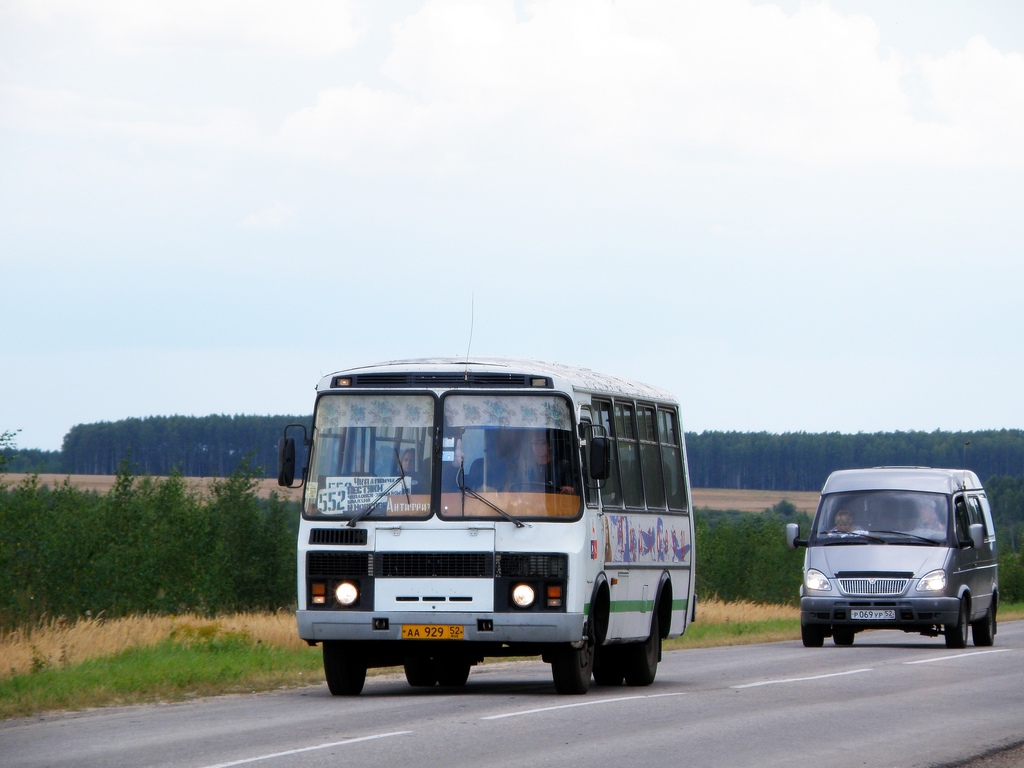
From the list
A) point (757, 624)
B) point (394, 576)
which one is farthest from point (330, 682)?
point (757, 624)

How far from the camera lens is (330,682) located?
1500cm

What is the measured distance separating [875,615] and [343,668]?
39.6 feet

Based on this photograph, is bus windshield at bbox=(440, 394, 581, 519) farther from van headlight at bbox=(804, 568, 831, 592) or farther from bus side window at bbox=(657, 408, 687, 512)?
van headlight at bbox=(804, 568, 831, 592)

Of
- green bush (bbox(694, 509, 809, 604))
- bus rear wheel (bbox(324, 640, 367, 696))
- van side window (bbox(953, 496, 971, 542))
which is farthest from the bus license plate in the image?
green bush (bbox(694, 509, 809, 604))

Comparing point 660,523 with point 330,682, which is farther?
point 660,523

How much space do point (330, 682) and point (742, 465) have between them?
16438cm

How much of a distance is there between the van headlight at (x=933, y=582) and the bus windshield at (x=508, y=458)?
11888 mm

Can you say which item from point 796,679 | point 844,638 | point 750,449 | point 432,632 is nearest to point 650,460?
point 796,679

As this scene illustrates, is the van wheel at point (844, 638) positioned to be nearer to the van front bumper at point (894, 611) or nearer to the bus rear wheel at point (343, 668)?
the van front bumper at point (894, 611)

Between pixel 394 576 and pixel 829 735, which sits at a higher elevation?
pixel 394 576

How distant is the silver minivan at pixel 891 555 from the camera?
24.6 m

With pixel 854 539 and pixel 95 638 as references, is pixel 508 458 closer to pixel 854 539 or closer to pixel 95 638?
pixel 95 638

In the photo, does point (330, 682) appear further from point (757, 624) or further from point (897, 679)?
point (757, 624)

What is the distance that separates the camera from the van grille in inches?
972
